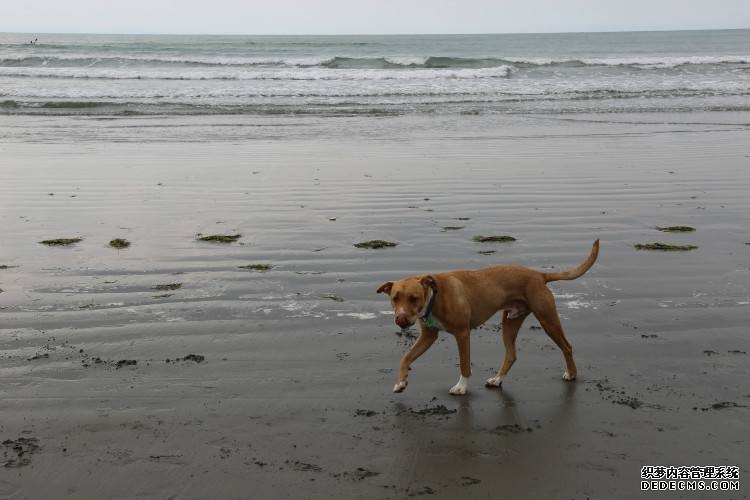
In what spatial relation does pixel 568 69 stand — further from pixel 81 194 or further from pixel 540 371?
pixel 540 371

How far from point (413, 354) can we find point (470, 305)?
0.51m

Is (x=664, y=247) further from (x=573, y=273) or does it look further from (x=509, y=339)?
(x=509, y=339)

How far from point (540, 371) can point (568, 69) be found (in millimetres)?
39143

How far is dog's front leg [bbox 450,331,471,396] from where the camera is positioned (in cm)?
501

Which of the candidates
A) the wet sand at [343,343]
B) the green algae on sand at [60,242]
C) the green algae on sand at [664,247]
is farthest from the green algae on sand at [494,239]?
the green algae on sand at [60,242]

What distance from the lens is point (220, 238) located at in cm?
885

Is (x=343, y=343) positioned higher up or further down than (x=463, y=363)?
further down

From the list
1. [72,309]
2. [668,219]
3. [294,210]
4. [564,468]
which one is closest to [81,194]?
[294,210]

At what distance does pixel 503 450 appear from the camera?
14.1 feet

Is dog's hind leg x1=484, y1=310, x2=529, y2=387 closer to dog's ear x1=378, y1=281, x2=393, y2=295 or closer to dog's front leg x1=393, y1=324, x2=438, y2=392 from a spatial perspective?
dog's front leg x1=393, y1=324, x2=438, y2=392

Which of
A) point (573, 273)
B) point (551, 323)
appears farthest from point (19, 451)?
point (573, 273)

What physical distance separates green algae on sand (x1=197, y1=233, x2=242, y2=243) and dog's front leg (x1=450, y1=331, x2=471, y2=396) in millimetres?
4353

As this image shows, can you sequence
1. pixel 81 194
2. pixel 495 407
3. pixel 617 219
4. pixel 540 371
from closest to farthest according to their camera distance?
pixel 495 407 < pixel 540 371 < pixel 617 219 < pixel 81 194

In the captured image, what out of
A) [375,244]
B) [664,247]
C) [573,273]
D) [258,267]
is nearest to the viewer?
[573,273]
